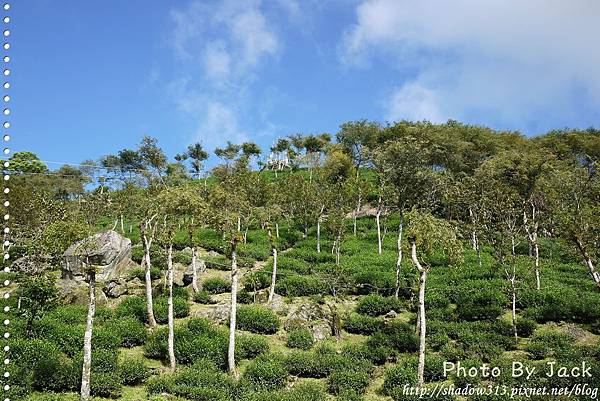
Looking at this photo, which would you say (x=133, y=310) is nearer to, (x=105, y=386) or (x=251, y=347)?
(x=251, y=347)

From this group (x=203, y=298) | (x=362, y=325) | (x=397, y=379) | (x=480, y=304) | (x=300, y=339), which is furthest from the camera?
(x=203, y=298)

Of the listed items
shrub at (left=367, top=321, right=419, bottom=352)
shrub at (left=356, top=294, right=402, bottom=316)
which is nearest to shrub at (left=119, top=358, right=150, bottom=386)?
shrub at (left=367, top=321, right=419, bottom=352)

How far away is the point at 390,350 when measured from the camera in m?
23.8

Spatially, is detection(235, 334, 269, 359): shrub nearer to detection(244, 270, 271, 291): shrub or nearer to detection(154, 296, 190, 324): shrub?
detection(154, 296, 190, 324): shrub

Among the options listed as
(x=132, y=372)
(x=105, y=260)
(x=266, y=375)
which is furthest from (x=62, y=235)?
(x=105, y=260)

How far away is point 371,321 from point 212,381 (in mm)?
11331

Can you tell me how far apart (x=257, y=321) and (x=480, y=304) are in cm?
1420

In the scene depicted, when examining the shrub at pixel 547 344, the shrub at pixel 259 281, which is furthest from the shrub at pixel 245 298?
the shrub at pixel 547 344

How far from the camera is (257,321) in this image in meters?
26.7

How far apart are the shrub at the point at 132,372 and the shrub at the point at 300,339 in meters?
7.90

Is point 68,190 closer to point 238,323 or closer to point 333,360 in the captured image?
point 238,323

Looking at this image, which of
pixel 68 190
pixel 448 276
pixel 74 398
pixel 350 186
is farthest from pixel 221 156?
pixel 74 398

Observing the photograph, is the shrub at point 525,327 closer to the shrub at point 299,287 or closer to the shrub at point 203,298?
the shrub at point 299,287

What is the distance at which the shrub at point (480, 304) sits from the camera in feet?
91.5
